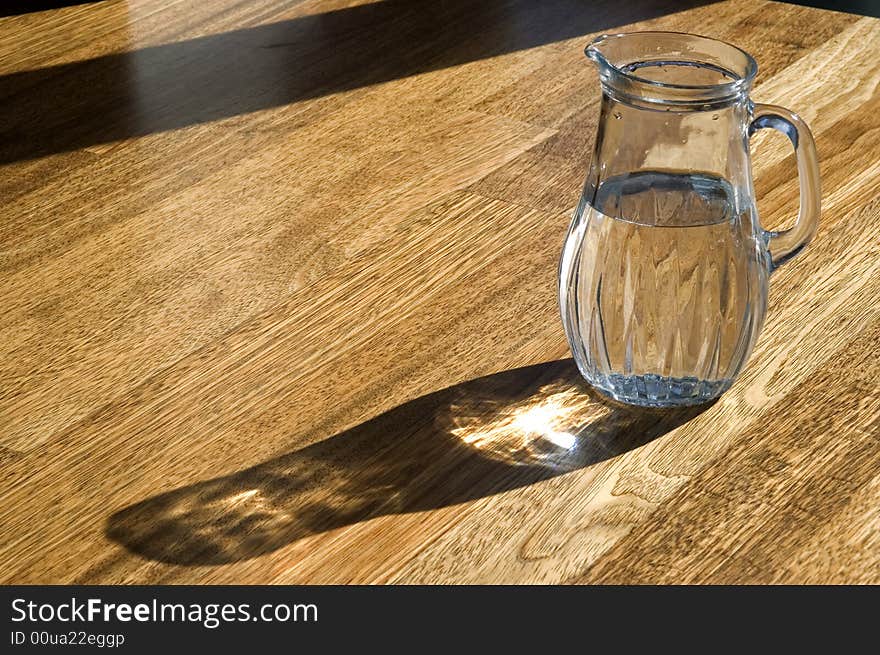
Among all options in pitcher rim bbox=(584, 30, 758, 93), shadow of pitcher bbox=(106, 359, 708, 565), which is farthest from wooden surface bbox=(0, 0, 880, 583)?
pitcher rim bbox=(584, 30, 758, 93)

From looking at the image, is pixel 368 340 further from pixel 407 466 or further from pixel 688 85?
pixel 688 85

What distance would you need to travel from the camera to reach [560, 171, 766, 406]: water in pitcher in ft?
2.10

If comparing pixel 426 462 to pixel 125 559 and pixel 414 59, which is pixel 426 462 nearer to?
pixel 125 559

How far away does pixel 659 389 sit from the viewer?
0.68 m

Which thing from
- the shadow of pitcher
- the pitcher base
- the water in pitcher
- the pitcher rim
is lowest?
the shadow of pitcher

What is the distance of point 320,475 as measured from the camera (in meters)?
0.64

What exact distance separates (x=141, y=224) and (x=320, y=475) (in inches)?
13.7

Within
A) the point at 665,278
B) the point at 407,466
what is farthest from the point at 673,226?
the point at 407,466

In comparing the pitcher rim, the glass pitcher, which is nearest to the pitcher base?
the glass pitcher

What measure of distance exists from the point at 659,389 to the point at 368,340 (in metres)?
0.18

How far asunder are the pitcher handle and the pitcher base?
0.25 ft

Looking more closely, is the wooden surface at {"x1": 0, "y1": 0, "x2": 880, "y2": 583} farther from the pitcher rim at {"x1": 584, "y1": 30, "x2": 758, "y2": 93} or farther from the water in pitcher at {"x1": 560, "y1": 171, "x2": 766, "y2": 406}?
the pitcher rim at {"x1": 584, "y1": 30, "x2": 758, "y2": 93}

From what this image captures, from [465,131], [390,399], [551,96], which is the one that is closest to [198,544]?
[390,399]

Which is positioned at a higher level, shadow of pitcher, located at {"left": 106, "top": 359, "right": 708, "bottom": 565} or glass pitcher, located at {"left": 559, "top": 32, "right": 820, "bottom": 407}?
glass pitcher, located at {"left": 559, "top": 32, "right": 820, "bottom": 407}
